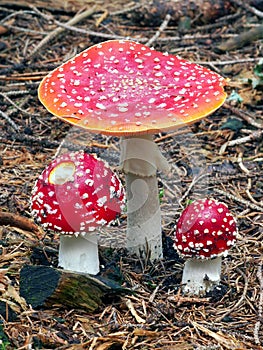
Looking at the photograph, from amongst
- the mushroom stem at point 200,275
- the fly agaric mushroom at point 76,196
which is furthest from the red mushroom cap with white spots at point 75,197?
the mushroom stem at point 200,275

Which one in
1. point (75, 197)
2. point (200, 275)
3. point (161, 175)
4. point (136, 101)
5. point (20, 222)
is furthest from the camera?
point (161, 175)

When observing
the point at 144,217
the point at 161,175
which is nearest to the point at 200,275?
the point at 144,217

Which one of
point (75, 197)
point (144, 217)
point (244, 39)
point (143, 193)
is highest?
point (75, 197)

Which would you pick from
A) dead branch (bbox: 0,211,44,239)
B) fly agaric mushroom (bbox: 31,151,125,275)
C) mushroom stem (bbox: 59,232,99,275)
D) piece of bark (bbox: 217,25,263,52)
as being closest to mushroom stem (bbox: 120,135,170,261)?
fly agaric mushroom (bbox: 31,151,125,275)

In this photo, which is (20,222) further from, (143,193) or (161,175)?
(161,175)

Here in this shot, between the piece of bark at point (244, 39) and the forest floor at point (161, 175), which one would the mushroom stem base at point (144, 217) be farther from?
the piece of bark at point (244, 39)

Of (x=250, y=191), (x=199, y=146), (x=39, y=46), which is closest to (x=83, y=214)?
(x=250, y=191)

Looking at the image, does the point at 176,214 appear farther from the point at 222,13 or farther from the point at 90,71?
the point at 222,13
